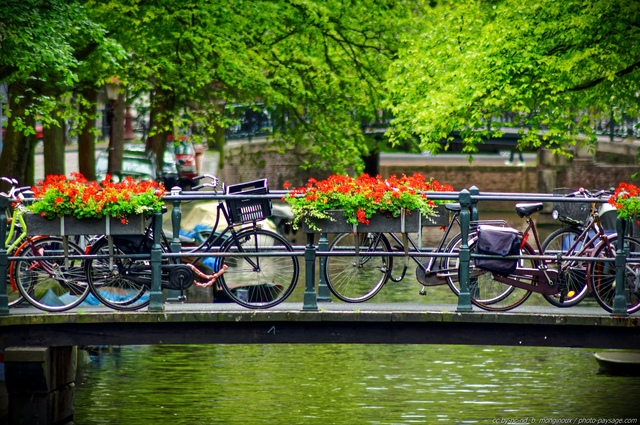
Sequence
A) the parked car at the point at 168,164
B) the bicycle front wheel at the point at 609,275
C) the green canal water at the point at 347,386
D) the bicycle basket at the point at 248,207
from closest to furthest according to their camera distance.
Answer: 1. the bicycle basket at the point at 248,207
2. the bicycle front wheel at the point at 609,275
3. the green canal water at the point at 347,386
4. the parked car at the point at 168,164

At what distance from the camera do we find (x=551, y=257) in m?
8.80

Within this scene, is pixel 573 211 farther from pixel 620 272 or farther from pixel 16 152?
pixel 16 152

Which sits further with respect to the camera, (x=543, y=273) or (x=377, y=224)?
(x=543, y=273)

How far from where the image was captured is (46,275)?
373 inches

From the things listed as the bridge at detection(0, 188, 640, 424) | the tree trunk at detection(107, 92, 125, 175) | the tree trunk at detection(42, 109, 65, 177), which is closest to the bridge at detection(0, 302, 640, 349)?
the bridge at detection(0, 188, 640, 424)

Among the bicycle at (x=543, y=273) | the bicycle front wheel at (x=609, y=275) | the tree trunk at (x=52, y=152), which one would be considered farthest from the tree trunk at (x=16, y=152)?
the bicycle front wheel at (x=609, y=275)

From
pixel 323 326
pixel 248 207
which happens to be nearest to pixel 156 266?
pixel 248 207

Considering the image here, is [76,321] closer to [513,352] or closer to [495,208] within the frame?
[513,352]

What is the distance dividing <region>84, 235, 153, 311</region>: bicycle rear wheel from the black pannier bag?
9.70 ft

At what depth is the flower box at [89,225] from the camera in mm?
8852

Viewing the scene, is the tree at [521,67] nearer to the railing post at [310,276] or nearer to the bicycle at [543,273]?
the bicycle at [543,273]

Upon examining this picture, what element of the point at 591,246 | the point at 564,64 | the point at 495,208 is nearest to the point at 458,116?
the point at 564,64

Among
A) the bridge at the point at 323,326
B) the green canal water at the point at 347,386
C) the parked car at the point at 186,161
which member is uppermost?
the parked car at the point at 186,161

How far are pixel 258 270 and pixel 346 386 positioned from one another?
159 inches
